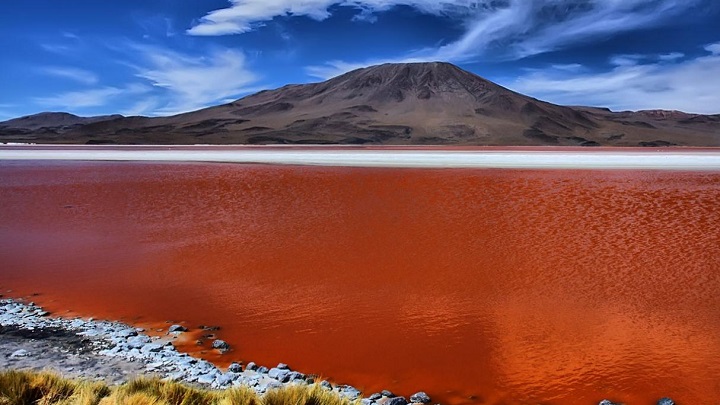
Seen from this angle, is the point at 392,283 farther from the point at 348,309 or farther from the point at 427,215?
Answer: the point at 427,215

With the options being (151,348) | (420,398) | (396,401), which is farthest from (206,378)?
(420,398)

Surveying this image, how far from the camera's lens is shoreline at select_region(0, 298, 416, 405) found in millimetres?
4102

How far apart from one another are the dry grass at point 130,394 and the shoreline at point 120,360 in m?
0.38

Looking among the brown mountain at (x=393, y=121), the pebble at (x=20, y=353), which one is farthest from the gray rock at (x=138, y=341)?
the brown mountain at (x=393, y=121)

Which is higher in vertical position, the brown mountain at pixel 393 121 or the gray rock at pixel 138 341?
the brown mountain at pixel 393 121

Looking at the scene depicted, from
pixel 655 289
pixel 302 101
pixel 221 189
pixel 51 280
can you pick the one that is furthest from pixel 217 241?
pixel 302 101

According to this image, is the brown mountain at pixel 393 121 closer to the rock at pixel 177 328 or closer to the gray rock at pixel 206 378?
the rock at pixel 177 328

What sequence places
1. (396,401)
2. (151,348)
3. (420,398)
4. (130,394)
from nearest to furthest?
(130,394) < (396,401) < (420,398) < (151,348)

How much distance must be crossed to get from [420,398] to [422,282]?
3.19 m

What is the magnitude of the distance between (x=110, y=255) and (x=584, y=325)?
23.3ft

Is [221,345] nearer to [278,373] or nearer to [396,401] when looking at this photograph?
[278,373]

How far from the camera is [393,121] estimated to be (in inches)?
4830

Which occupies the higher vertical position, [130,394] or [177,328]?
[130,394]

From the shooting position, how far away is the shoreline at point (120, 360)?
4.10m
